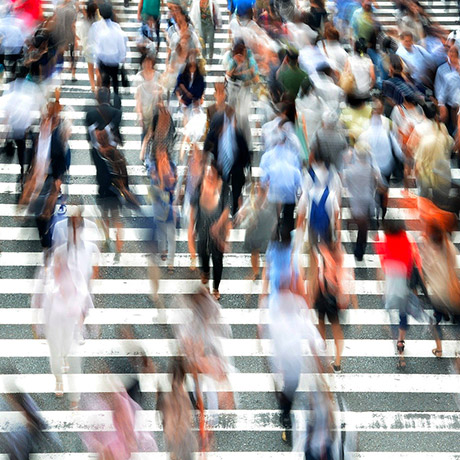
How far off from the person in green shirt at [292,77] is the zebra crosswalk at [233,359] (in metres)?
1.91

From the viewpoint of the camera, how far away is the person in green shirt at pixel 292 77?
12172 mm

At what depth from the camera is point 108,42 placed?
46.1 feet

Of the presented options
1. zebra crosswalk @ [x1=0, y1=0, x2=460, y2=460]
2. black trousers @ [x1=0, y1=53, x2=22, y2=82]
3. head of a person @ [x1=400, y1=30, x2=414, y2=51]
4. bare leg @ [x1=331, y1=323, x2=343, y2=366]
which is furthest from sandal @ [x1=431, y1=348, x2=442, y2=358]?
black trousers @ [x1=0, y1=53, x2=22, y2=82]

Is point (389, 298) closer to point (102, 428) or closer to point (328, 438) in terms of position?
point (328, 438)

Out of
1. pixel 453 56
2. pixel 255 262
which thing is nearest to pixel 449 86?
pixel 453 56

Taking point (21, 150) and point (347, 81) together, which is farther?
point (347, 81)

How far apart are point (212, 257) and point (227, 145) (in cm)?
159

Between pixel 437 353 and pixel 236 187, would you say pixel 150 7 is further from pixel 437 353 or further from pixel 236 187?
pixel 437 353

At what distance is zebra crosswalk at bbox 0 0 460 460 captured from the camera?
883 centimetres

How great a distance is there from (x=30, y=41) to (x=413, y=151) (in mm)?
6706

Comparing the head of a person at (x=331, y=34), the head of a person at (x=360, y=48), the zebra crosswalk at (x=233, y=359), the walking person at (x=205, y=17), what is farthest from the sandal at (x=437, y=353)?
the walking person at (x=205, y=17)

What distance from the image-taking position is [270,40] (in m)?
14.8

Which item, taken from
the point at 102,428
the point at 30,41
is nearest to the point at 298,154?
the point at 102,428

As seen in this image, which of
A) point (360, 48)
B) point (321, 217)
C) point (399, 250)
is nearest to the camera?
point (399, 250)
